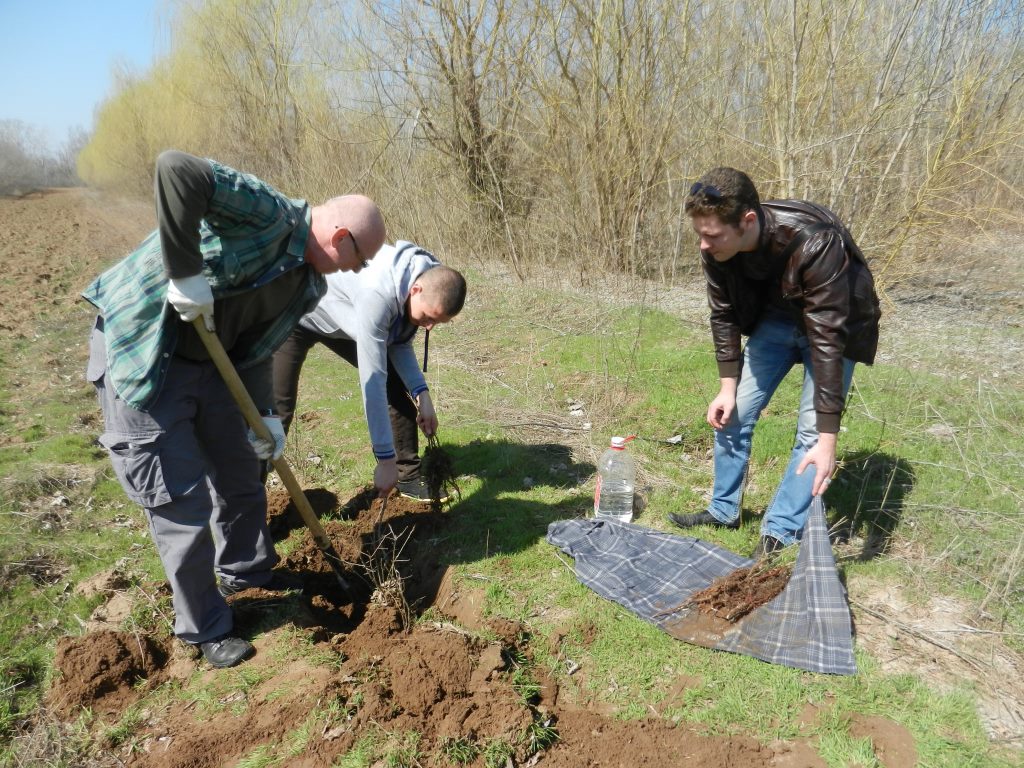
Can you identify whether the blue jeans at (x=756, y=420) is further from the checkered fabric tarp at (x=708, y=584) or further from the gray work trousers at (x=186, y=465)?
the gray work trousers at (x=186, y=465)

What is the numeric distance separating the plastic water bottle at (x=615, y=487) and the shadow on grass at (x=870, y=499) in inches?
46.9

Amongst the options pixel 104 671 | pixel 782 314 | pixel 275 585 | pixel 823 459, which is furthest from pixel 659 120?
pixel 104 671

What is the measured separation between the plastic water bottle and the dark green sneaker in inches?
43.8

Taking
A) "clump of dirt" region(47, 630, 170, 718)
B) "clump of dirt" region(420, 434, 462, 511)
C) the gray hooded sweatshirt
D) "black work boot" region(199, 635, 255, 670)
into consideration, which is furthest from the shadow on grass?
"clump of dirt" region(47, 630, 170, 718)

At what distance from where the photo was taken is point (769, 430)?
4.91 m

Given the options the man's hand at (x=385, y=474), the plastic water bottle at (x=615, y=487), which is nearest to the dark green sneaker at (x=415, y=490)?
the man's hand at (x=385, y=474)

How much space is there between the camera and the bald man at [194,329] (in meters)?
2.36

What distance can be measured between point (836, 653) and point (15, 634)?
3.93m

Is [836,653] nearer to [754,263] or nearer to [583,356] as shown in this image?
[754,263]

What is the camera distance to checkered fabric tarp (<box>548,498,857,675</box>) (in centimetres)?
276

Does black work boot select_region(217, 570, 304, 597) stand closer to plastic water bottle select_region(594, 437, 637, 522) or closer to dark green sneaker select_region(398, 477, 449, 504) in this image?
dark green sneaker select_region(398, 477, 449, 504)

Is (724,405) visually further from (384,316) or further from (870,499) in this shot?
(384,316)

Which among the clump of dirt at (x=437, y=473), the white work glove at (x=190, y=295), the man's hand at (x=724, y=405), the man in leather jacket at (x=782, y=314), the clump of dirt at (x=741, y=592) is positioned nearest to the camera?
the white work glove at (x=190, y=295)

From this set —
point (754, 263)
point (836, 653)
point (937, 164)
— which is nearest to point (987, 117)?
point (937, 164)
